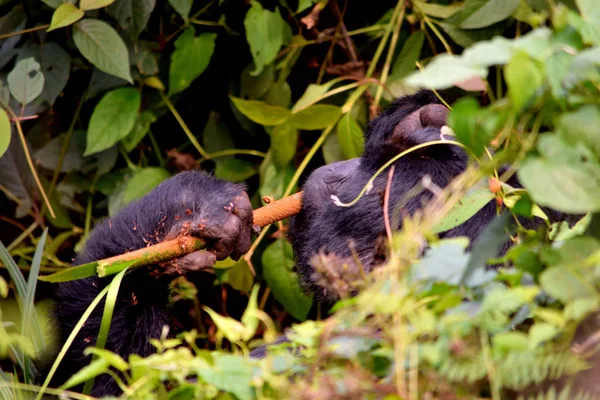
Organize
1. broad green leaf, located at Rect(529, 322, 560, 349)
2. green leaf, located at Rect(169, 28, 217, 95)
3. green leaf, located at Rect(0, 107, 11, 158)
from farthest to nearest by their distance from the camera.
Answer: green leaf, located at Rect(169, 28, 217, 95)
green leaf, located at Rect(0, 107, 11, 158)
broad green leaf, located at Rect(529, 322, 560, 349)

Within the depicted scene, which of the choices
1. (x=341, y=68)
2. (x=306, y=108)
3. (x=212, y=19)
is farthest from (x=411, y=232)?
(x=212, y=19)

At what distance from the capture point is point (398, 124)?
1385 millimetres

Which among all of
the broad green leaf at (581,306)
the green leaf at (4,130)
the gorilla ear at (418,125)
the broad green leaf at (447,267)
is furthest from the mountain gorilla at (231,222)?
the broad green leaf at (581,306)

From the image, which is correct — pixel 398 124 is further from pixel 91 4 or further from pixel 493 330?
pixel 91 4

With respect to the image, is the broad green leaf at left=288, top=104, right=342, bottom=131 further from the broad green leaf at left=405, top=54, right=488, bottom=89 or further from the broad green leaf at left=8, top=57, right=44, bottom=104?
the broad green leaf at left=405, top=54, right=488, bottom=89

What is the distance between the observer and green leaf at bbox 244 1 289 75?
209 cm

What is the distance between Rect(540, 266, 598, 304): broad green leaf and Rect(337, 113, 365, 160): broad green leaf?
1346 millimetres

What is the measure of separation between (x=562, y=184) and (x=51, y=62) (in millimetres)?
1788

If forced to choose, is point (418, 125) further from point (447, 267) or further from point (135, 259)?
point (447, 267)

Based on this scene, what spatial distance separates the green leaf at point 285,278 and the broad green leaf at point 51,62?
730 millimetres

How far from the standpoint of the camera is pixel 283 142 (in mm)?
2135

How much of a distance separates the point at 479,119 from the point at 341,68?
1.54 metres

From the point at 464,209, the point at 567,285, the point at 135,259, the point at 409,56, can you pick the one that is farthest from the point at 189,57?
the point at 567,285

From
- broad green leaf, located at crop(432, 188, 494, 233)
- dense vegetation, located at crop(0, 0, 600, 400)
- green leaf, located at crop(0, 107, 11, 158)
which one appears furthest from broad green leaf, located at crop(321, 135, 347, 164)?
broad green leaf, located at crop(432, 188, 494, 233)
